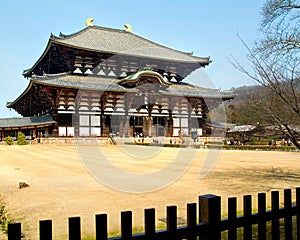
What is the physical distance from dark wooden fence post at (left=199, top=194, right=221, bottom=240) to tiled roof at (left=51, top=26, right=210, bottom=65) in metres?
33.5

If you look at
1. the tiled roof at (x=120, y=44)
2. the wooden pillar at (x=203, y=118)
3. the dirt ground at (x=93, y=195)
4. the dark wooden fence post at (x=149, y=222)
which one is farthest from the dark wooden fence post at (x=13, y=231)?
the wooden pillar at (x=203, y=118)

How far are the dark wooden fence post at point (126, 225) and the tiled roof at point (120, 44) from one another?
110 feet

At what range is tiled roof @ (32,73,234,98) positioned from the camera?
102 feet

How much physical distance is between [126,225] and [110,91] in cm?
3259

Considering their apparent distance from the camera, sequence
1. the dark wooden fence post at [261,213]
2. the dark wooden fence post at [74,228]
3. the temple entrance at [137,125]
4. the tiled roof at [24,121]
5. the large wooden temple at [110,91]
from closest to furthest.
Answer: the dark wooden fence post at [74,228], the dark wooden fence post at [261,213], the large wooden temple at [110,91], the tiled roof at [24,121], the temple entrance at [137,125]

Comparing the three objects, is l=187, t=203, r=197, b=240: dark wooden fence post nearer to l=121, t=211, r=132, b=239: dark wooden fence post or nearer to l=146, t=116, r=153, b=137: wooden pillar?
l=121, t=211, r=132, b=239: dark wooden fence post

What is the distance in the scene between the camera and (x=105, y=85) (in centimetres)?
3431

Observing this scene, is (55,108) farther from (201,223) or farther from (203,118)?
(201,223)

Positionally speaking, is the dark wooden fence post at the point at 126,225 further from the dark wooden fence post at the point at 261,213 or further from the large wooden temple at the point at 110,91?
the large wooden temple at the point at 110,91

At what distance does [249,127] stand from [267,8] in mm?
3741

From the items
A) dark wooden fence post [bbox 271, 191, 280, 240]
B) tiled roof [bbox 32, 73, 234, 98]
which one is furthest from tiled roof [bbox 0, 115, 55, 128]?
dark wooden fence post [bbox 271, 191, 280, 240]

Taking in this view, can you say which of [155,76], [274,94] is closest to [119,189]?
[274,94]

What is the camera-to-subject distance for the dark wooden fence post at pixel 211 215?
234 centimetres

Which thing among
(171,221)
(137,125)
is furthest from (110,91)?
(171,221)
